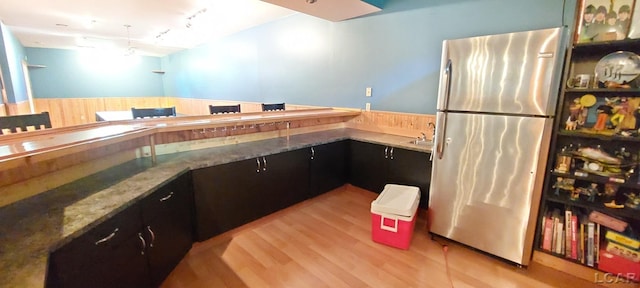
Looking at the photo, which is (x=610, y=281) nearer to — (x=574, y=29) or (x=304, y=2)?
(x=574, y=29)

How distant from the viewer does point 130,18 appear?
411 cm

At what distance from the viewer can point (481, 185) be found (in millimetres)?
1865

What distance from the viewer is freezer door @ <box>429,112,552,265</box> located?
5.52 ft

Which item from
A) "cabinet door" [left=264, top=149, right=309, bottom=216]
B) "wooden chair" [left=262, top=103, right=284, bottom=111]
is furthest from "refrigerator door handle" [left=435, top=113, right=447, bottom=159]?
"wooden chair" [left=262, top=103, right=284, bottom=111]

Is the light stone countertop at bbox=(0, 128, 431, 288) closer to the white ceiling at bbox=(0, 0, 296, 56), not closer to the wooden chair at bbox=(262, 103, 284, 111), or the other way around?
the wooden chair at bbox=(262, 103, 284, 111)

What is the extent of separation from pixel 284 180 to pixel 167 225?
1059mm

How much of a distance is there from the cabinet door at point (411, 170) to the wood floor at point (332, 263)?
0.37m

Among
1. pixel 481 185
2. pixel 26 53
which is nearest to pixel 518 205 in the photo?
pixel 481 185

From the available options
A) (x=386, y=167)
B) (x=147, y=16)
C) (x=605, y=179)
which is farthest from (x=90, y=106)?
(x=605, y=179)

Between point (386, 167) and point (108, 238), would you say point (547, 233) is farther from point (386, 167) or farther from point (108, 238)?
point (108, 238)

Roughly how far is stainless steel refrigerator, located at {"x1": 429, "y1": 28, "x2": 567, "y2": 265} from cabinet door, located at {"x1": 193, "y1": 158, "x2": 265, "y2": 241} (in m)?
1.50

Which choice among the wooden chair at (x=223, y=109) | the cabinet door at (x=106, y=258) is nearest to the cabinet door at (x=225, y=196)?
the cabinet door at (x=106, y=258)

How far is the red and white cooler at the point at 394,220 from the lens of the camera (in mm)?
2002

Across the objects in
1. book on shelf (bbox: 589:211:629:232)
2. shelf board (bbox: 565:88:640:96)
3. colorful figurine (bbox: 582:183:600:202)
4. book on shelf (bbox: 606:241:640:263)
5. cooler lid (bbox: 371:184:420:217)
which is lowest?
book on shelf (bbox: 606:241:640:263)
